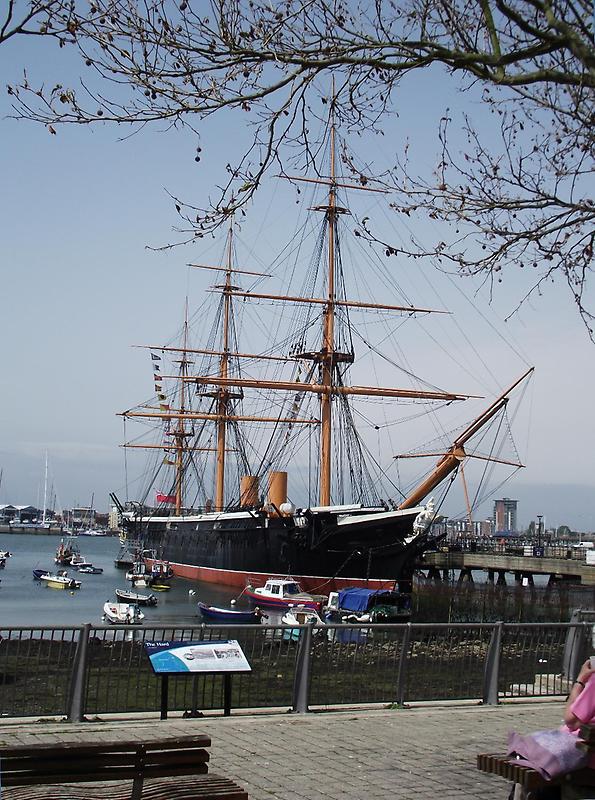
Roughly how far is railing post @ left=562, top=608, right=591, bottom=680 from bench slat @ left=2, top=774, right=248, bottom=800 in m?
8.86

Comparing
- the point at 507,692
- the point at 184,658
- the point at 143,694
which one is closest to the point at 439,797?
the point at 184,658

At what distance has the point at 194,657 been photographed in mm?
11078

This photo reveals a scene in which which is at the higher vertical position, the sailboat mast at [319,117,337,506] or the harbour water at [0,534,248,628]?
the sailboat mast at [319,117,337,506]

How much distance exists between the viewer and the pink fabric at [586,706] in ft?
21.6

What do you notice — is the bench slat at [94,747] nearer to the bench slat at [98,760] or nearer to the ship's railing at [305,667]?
the bench slat at [98,760]

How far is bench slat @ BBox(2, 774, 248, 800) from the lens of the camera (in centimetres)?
590

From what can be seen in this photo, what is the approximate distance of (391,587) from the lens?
54.2 m

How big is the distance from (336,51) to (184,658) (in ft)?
20.2

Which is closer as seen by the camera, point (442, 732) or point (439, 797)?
point (439, 797)

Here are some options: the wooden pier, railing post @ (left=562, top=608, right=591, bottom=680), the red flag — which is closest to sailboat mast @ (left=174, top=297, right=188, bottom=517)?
the red flag

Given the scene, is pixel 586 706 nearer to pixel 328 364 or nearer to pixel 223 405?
pixel 328 364

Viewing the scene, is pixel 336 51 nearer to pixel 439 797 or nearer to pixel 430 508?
pixel 439 797

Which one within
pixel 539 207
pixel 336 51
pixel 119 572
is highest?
pixel 336 51

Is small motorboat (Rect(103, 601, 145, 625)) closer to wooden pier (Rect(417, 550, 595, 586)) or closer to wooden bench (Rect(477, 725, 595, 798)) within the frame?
wooden pier (Rect(417, 550, 595, 586))
